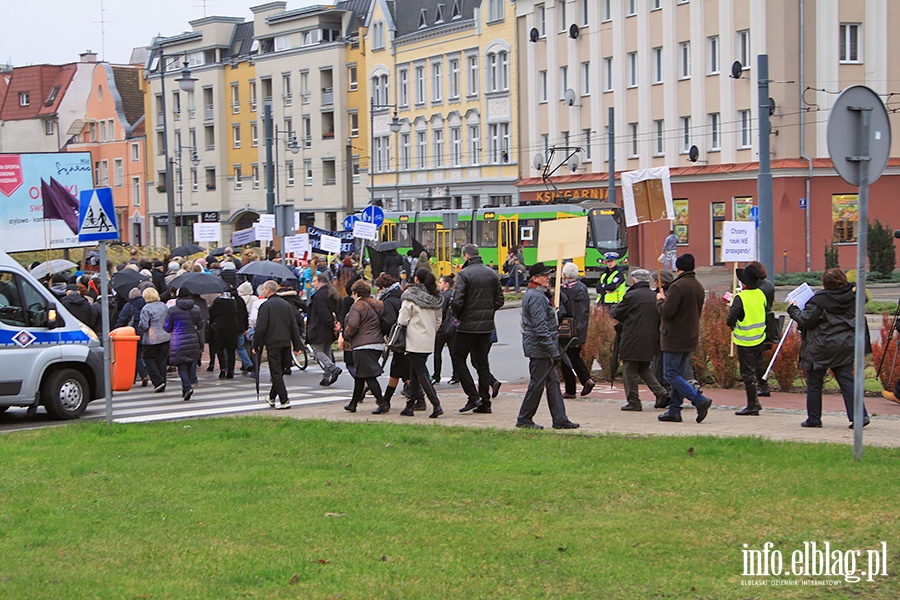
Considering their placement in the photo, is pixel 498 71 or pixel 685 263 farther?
pixel 498 71

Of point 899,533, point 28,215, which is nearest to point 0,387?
point 899,533

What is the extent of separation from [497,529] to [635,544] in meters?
0.95

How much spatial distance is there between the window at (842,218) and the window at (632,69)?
11.1m

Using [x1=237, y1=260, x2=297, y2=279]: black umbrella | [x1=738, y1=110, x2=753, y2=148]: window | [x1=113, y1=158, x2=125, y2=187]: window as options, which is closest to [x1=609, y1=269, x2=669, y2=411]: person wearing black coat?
[x1=237, y1=260, x2=297, y2=279]: black umbrella

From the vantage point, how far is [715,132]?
171 feet

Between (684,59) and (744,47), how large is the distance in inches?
154

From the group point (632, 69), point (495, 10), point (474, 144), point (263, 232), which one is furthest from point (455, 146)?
point (263, 232)

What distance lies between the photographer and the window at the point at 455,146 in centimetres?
6975

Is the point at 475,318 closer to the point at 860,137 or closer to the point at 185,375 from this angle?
the point at 185,375

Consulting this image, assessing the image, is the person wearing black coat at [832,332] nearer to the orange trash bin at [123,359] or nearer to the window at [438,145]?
the orange trash bin at [123,359]

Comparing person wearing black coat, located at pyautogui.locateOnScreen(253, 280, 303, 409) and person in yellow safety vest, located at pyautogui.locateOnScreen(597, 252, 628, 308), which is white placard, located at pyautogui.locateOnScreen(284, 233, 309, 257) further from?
person wearing black coat, located at pyautogui.locateOnScreen(253, 280, 303, 409)

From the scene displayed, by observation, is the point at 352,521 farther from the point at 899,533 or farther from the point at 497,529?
the point at 899,533

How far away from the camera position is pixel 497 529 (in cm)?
809

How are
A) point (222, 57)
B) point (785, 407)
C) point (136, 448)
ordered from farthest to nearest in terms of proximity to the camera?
point (222, 57) → point (785, 407) → point (136, 448)
